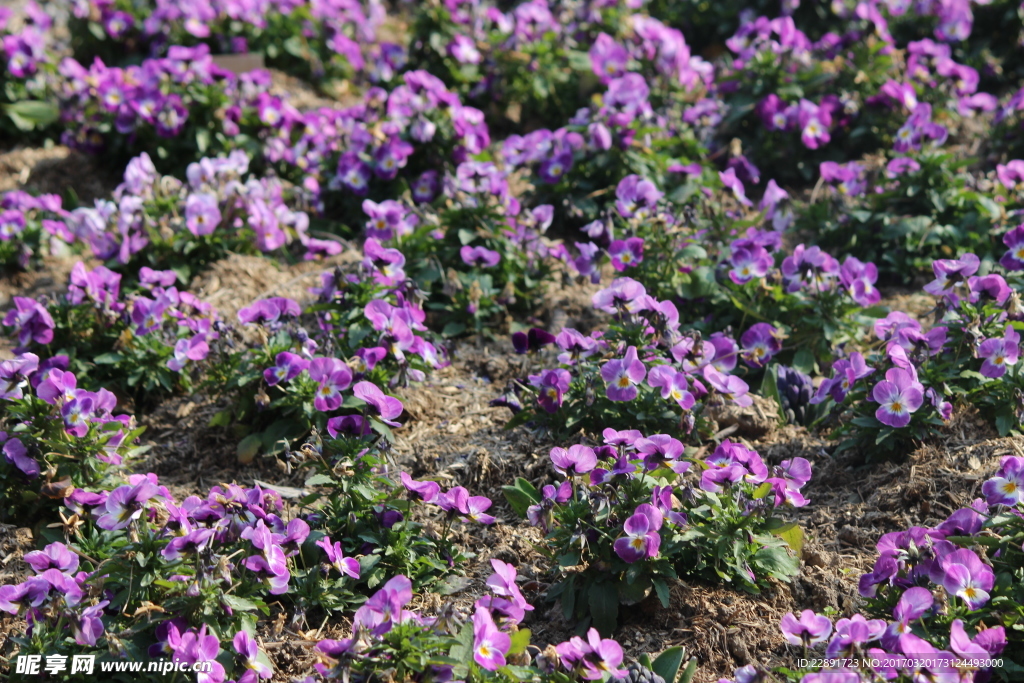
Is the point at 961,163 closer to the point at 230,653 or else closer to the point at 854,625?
the point at 854,625

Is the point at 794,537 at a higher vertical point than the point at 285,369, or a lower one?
higher

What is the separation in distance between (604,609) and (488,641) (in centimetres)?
41

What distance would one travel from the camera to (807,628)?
7.76 feet

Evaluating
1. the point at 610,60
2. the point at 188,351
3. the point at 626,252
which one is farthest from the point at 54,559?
the point at 610,60

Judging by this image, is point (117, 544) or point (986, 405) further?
point (986, 405)

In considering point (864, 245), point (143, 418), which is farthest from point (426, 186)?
point (864, 245)

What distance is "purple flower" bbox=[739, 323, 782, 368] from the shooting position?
3771 millimetres

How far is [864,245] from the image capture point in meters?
4.65

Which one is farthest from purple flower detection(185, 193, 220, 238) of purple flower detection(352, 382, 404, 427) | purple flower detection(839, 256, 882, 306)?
purple flower detection(839, 256, 882, 306)

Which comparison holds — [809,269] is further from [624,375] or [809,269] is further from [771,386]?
[624,375]

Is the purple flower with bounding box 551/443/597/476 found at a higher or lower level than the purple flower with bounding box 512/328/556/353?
higher

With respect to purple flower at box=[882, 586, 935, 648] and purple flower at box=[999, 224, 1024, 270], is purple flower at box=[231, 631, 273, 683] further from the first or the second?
purple flower at box=[999, 224, 1024, 270]

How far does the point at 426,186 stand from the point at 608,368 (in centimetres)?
220

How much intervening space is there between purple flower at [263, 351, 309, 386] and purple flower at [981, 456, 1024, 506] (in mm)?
2192
